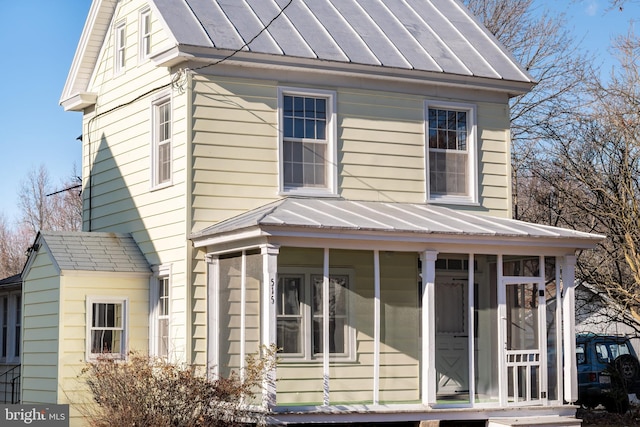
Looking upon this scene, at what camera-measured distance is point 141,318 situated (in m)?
18.3

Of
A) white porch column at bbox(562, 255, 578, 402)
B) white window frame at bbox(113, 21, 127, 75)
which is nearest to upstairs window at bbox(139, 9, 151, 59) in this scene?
white window frame at bbox(113, 21, 127, 75)

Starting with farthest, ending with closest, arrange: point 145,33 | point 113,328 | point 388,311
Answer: point 145,33, point 113,328, point 388,311

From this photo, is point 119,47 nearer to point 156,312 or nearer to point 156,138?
point 156,138

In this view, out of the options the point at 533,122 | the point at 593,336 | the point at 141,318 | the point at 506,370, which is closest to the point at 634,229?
the point at 593,336

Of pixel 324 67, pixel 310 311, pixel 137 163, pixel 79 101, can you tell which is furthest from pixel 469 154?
pixel 79 101

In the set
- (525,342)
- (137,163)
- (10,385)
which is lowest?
(10,385)

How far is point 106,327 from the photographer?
17.9 meters

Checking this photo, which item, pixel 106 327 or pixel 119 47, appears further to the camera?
pixel 119 47

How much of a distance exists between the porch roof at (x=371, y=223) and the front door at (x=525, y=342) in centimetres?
99

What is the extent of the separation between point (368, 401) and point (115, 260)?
5.45 m

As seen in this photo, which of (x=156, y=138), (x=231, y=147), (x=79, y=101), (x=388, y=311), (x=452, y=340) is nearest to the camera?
(x=388, y=311)

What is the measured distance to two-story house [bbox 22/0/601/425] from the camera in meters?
16.2

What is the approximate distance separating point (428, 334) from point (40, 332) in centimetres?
710

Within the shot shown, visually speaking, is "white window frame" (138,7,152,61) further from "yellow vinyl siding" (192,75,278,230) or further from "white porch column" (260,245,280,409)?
"white porch column" (260,245,280,409)
